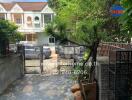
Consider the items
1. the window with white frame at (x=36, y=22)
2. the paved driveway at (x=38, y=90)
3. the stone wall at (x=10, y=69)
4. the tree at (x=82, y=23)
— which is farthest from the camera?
the window with white frame at (x=36, y=22)

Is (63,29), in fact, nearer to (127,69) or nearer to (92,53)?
(92,53)

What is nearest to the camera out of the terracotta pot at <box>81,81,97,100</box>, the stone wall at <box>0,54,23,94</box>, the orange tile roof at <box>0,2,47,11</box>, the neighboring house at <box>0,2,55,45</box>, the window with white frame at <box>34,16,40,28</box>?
the terracotta pot at <box>81,81,97,100</box>

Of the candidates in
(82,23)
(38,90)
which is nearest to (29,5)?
(38,90)

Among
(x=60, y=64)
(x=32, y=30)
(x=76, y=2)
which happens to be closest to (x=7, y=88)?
(x=76, y=2)

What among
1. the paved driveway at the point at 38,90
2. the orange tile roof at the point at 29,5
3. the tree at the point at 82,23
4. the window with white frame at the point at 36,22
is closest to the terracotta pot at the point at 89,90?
the tree at the point at 82,23

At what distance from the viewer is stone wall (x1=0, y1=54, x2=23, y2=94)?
10.6m

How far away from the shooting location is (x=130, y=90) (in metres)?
5.18

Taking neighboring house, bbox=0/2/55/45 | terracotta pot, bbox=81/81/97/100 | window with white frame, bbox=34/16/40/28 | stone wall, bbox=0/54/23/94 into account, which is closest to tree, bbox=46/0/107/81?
terracotta pot, bbox=81/81/97/100

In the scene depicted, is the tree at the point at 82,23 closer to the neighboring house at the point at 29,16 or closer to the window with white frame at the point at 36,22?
the neighboring house at the point at 29,16

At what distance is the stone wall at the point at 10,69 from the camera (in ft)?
34.9

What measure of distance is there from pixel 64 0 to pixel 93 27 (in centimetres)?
525

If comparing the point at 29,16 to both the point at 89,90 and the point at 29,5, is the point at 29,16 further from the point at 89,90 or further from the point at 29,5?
the point at 89,90

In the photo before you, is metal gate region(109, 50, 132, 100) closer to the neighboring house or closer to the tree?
the tree

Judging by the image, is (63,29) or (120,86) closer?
(120,86)
